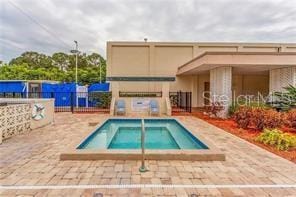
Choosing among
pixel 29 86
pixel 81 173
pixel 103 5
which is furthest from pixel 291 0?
pixel 29 86

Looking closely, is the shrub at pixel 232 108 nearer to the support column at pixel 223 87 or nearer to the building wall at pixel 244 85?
the support column at pixel 223 87

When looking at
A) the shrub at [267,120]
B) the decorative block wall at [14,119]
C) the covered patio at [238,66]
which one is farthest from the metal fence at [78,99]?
the shrub at [267,120]

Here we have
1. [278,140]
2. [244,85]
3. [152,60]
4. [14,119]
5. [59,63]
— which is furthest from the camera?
[59,63]

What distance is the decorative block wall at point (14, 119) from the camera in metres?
8.46

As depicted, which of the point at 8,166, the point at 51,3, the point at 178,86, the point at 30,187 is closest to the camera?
the point at 30,187

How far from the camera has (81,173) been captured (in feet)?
17.2

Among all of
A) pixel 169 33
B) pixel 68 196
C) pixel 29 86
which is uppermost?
pixel 169 33

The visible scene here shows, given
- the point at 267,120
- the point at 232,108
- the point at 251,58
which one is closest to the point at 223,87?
the point at 232,108

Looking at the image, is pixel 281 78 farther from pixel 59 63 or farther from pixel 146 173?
pixel 59 63

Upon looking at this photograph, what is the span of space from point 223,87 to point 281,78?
358 cm

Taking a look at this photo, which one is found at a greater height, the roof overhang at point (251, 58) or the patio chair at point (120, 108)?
the roof overhang at point (251, 58)

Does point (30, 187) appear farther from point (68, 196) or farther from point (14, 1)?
point (14, 1)

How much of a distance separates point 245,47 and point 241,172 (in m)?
19.5

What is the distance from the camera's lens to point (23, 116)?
32.3 feet
